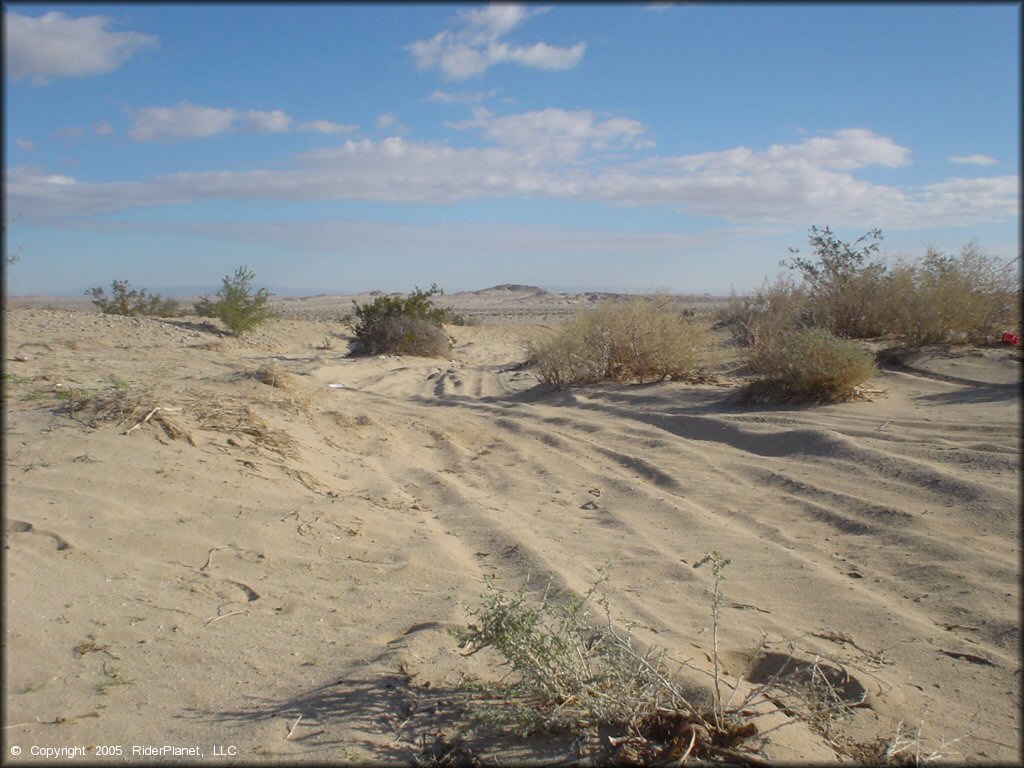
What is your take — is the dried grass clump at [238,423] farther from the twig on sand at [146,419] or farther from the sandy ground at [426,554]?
the twig on sand at [146,419]

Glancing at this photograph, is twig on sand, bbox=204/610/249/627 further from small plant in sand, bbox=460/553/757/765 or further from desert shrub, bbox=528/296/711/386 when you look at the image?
desert shrub, bbox=528/296/711/386

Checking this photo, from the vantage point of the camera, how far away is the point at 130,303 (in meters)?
20.8

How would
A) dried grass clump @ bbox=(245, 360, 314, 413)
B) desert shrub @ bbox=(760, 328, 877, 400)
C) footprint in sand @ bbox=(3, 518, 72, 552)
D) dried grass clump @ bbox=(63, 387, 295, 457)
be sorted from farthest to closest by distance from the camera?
desert shrub @ bbox=(760, 328, 877, 400)
dried grass clump @ bbox=(245, 360, 314, 413)
dried grass clump @ bbox=(63, 387, 295, 457)
footprint in sand @ bbox=(3, 518, 72, 552)

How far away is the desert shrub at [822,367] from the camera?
8102 millimetres

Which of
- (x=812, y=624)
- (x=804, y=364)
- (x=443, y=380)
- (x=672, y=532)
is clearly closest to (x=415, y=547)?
(x=672, y=532)

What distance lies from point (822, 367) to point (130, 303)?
18970 mm

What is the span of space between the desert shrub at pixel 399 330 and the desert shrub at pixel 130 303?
6137 mm

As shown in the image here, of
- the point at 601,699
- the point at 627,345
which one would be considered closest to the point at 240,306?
the point at 627,345

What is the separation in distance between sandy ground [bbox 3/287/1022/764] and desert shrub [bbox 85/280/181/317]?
44.3ft

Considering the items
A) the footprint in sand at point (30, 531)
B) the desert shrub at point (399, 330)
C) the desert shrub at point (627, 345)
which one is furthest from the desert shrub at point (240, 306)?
the footprint in sand at point (30, 531)

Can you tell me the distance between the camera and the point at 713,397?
9406 mm

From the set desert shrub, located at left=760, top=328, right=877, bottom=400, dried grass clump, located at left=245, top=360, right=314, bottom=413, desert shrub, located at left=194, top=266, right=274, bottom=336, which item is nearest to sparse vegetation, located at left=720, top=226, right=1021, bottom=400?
desert shrub, located at left=760, top=328, right=877, bottom=400

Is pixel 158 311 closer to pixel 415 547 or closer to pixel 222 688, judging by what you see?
pixel 415 547

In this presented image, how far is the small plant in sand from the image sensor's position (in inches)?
93.3
